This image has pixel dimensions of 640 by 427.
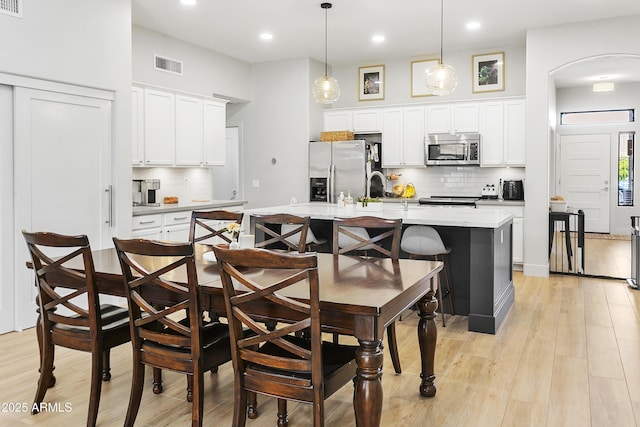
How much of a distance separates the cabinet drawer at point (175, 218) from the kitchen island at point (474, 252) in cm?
120

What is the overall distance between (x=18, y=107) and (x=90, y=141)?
0.70m

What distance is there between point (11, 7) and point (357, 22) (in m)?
3.60

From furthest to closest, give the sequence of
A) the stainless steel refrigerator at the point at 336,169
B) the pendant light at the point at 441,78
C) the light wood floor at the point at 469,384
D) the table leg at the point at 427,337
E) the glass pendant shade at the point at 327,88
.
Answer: the stainless steel refrigerator at the point at 336,169
the glass pendant shade at the point at 327,88
the pendant light at the point at 441,78
the table leg at the point at 427,337
the light wood floor at the point at 469,384

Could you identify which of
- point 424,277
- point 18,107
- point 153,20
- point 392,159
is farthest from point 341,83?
point 424,277

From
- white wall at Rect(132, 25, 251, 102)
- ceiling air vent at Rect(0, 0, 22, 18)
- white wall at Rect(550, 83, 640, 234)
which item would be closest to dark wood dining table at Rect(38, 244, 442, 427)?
ceiling air vent at Rect(0, 0, 22, 18)

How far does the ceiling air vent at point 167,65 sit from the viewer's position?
642 centimetres

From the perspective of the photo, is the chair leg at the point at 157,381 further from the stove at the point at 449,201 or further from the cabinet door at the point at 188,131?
the stove at the point at 449,201

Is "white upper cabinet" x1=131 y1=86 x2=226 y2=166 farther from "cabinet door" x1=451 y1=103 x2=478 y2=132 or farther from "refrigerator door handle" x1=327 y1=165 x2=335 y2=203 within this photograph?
"cabinet door" x1=451 y1=103 x2=478 y2=132

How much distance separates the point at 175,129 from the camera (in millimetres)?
6285

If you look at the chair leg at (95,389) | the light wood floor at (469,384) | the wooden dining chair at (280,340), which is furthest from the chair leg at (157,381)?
the wooden dining chair at (280,340)

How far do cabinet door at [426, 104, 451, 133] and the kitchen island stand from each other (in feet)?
8.76

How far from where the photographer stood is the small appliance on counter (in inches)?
268

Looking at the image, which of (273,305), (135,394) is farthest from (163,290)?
(273,305)

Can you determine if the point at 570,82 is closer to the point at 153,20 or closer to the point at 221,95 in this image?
the point at 221,95
